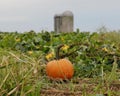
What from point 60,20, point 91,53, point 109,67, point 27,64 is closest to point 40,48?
point 91,53

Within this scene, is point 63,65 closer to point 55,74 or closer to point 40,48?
point 55,74

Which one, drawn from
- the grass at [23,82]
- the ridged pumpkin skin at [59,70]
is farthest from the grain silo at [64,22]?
the grass at [23,82]

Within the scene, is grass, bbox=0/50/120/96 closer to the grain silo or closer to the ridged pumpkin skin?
the ridged pumpkin skin

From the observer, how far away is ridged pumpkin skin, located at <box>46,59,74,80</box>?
4.17 metres

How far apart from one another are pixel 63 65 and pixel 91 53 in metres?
1.20

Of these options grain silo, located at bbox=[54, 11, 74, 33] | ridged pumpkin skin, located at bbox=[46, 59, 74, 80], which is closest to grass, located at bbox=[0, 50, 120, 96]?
ridged pumpkin skin, located at bbox=[46, 59, 74, 80]

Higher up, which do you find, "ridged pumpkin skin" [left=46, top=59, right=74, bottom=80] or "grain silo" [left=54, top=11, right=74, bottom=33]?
"grain silo" [left=54, top=11, right=74, bottom=33]

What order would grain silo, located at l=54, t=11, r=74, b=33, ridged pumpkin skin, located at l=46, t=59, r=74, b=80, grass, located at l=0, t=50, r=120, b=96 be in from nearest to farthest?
grass, located at l=0, t=50, r=120, b=96
ridged pumpkin skin, located at l=46, t=59, r=74, b=80
grain silo, located at l=54, t=11, r=74, b=33

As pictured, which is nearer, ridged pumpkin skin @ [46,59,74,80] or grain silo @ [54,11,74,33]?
ridged pumpkin skin @ [46,59,74,80]

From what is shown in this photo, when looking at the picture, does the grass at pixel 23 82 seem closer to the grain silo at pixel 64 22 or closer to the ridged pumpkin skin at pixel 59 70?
the ridged pumpkin skin at pixel 59 70

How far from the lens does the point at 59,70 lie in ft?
13.8

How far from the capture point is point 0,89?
3010 mm

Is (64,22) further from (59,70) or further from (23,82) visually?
(23,82)

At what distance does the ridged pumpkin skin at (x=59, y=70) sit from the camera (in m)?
4.17
